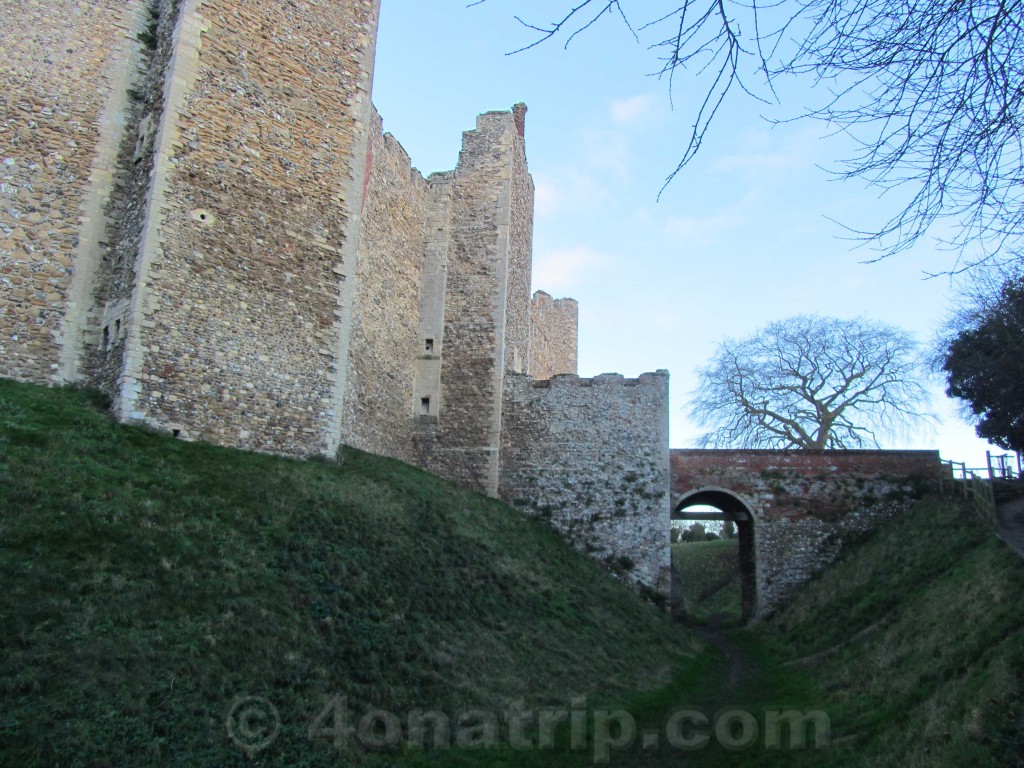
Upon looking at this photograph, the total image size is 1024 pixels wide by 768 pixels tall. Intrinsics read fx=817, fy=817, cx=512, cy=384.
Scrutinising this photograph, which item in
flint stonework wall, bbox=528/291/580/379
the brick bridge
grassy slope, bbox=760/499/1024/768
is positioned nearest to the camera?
grassy slope, bbox=760/499/1024/768

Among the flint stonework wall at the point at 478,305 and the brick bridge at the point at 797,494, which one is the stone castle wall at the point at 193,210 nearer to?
the flint stonework wall at the point at 478,305

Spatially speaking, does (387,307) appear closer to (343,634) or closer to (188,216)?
(188,216)

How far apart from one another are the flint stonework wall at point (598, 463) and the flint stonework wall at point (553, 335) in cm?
750

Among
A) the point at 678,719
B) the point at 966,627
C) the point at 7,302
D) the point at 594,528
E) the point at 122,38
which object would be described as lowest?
the point at 678,719

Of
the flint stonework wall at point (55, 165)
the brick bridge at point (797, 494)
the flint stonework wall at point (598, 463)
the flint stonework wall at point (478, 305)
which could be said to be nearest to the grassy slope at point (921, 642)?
the brick bridge at point (797, 494)

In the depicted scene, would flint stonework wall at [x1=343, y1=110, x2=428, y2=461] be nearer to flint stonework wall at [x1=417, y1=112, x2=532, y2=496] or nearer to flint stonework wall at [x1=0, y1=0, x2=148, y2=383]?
flint stonework wall at [x1=417, y1=112, x2=532, y2=496]

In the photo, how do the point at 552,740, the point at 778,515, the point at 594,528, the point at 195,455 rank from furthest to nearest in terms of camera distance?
1. the point at 778,515
2. the point at 594,528
3. the point at 195,455
4. the point at 552,740

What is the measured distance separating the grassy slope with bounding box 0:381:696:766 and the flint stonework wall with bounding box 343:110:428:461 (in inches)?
129

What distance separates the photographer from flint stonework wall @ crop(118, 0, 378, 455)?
12578mm

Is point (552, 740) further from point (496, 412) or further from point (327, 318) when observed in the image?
point (496, 412)

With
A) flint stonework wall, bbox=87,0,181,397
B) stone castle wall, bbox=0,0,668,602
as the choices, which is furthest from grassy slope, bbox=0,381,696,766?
stone castle wall, bbox=0,0,668,602

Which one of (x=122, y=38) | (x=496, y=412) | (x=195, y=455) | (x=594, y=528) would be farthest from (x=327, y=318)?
(x=594, y=528)

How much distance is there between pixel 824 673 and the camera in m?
13.6

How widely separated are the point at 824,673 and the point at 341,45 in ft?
46.7
